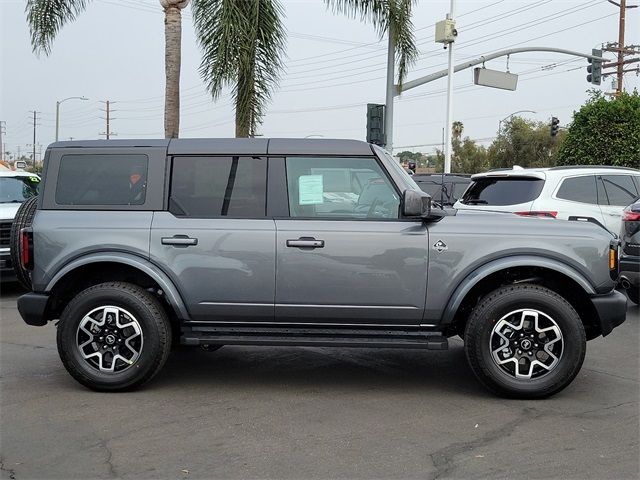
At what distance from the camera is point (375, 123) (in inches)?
580

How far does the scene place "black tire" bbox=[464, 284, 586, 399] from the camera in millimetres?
5191

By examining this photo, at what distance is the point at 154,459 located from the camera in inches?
163

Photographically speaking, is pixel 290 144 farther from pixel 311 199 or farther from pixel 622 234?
pixel 622 234

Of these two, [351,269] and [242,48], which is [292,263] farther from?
[242,48]

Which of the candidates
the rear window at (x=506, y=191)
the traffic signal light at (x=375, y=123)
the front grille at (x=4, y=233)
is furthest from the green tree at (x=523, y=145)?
the front grille at (x=4, y=233)

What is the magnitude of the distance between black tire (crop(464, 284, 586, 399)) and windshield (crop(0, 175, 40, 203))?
855 cm

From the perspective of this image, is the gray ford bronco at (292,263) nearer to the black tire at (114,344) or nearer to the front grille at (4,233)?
the black tire at (114,344)

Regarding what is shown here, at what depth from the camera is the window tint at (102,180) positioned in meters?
5.56

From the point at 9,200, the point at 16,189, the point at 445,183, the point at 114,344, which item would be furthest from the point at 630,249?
the point at 16,189

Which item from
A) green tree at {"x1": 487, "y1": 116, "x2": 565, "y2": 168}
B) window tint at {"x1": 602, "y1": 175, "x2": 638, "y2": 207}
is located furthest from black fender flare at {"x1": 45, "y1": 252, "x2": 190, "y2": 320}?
green tree at {"x1": 487, "y1": 116, "x2": 565, "y2": 168}

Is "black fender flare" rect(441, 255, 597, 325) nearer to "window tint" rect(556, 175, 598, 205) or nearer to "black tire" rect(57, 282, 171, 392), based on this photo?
"black tire" rect(57, 282, 171, 392)

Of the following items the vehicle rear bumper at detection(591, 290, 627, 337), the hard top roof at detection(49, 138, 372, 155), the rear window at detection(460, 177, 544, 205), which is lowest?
the vehicle rear bumper at detection(591, 290, 627, 337)

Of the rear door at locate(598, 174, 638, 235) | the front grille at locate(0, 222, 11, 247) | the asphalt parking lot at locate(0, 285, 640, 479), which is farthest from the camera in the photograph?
the front grille at locate(0, 222, 11, 247)

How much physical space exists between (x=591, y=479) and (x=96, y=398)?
11.6 ft
